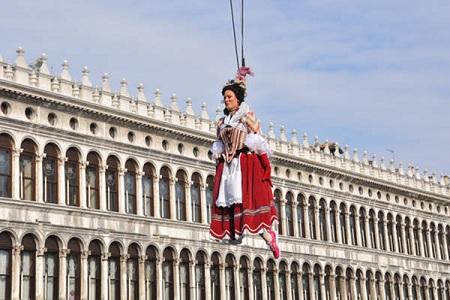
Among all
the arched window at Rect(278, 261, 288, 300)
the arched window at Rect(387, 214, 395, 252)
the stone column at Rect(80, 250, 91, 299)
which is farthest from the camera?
the arched window at Rect(387, 214, 395, 252)

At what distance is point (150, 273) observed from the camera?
1164 inches

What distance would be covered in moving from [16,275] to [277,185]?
45.8 ft

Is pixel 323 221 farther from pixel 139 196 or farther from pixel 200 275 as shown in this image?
pixel 139 196

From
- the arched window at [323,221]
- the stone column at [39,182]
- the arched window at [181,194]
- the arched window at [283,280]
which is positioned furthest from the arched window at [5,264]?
the arched window at [323,221]

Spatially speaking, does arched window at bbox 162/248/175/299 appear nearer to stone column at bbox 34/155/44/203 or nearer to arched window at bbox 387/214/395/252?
stone column at bbox 34/155/44/203

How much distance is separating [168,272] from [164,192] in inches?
113

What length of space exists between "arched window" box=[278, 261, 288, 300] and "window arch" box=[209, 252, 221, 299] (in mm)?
3763

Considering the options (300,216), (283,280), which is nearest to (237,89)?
(283,280)

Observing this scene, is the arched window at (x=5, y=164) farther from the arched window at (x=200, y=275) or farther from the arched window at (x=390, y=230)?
the arched window at (x=390, y=230)

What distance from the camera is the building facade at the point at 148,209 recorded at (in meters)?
26.0

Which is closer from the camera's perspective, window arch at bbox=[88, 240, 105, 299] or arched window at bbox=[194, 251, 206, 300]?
window arch at bbox=[88, 240, 105, 299]

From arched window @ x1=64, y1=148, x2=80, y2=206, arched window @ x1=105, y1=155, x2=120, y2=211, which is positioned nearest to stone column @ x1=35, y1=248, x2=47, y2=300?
arched window @ x1=64, y1=148, x2=80, y2=206

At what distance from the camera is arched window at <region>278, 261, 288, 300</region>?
35.0 metres

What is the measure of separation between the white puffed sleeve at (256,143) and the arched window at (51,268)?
19475mm
